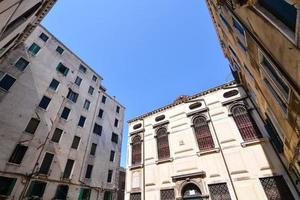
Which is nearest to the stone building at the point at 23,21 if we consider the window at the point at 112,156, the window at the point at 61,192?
the window at the point at 61,192

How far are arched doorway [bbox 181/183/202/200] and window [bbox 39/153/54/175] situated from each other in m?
14.2

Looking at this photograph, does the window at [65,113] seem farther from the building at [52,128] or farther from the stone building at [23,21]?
the stone building at [23,21]

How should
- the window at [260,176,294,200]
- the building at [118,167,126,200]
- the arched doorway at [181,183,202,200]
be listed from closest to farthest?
the window at [260,176,294,200] < the arched doorway at [181,183,202,200] < the building at [118,167,126,200]

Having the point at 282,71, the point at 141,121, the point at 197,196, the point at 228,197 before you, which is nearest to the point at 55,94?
the point at 141,121

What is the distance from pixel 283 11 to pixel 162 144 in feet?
43.2

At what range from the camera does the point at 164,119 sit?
16.5 m

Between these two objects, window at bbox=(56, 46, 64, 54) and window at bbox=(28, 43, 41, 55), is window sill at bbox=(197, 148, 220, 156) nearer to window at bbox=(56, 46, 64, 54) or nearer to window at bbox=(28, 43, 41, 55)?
window at bbox=(28, 43, 41, 55)

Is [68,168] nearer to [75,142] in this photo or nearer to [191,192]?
[75,142]

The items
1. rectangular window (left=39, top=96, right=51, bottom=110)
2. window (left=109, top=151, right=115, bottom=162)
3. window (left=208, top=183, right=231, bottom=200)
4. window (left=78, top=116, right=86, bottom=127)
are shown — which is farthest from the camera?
window (left=109, top=151, right=115, bottom=162)

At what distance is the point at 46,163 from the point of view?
1753 cm

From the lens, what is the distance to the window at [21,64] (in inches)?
706

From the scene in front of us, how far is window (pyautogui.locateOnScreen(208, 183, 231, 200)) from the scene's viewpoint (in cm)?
1060

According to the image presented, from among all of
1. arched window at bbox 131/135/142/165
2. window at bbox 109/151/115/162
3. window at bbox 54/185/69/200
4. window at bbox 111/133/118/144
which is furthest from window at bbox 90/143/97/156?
arched window at bbox 131/135/142/165

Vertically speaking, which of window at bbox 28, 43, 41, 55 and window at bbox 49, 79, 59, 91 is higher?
window at bbox 28, 43, 41, 55
